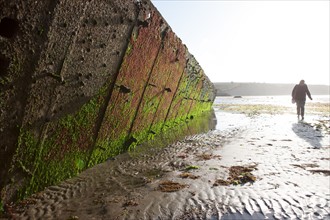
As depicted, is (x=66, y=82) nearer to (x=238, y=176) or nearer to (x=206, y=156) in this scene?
(x=238, y=176)

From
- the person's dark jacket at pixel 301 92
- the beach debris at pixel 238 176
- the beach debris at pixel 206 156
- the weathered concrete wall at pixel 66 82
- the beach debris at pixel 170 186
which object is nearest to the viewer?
the weathered concrete wall at pixel 66 82

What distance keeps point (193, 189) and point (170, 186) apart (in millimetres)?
250

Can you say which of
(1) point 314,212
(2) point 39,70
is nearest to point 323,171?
(1) point 314,212

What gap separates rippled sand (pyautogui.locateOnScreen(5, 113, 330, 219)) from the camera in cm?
226

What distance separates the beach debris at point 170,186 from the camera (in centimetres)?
285

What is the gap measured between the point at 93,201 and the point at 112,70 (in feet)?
5.09

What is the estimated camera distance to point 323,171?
11.9ft

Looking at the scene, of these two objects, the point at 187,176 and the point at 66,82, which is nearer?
the point at 66,82

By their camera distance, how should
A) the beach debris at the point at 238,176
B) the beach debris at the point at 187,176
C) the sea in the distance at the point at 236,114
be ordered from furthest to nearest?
1. the sea in the distance at the point at 236,114
2. the beach debris at the point at 187,176
3. the beach debris at the point at 238,176

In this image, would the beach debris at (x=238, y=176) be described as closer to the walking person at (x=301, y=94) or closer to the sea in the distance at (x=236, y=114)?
the sea in the distance at (x=236, y=114)

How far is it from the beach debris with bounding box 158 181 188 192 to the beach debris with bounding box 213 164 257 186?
0.40m

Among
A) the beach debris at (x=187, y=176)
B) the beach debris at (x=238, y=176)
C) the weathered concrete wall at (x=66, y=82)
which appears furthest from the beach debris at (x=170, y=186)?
the weathered concrete wall at (x=66, y=82)

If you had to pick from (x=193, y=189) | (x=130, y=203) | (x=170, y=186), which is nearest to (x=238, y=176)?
(x=193, y=189)

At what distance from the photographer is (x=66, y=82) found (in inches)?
97.3
